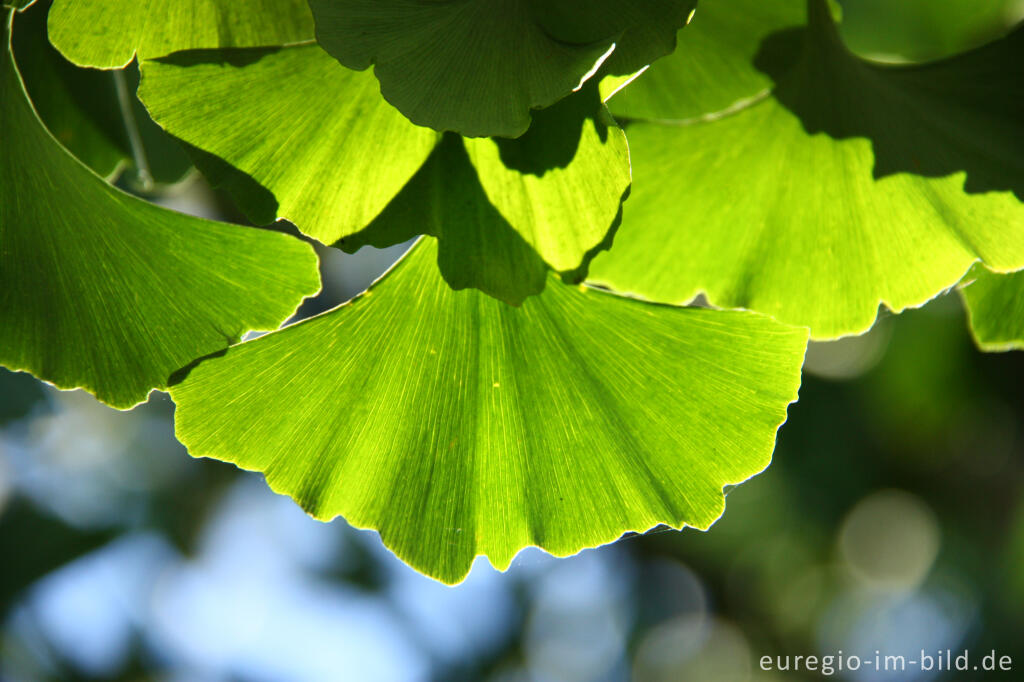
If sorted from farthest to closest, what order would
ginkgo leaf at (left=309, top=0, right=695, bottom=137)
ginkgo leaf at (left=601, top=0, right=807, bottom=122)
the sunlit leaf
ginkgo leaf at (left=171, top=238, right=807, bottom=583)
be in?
the sunlit leaf, ginkgo leaf at (left=601, top=0, right=807, bottom=122), ginkgo leaf at (left=171, top=238, right=807, bottom=583), ginkgo leaf at (left=309, top=0, right=695, bottom=137)

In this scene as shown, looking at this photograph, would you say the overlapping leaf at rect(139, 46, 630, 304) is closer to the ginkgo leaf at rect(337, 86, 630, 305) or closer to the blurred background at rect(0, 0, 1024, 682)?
the ginkgo leaf at rect(337, 86, 630, 305)

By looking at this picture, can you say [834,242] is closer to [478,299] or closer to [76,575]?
[478,299]

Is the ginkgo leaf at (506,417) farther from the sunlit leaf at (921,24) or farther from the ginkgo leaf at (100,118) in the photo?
the sunlit leaf at (921,24)

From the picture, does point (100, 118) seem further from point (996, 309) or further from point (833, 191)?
point (996, 309)

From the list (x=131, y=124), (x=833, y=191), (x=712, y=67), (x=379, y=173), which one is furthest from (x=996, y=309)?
(x=131, y=124)

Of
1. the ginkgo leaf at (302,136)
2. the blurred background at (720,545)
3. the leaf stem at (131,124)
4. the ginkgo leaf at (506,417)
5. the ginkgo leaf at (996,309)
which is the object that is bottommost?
the blurred background at (720,545)

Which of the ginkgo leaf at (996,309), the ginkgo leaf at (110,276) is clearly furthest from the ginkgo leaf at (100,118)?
the ginkgo leaf at (996,309)

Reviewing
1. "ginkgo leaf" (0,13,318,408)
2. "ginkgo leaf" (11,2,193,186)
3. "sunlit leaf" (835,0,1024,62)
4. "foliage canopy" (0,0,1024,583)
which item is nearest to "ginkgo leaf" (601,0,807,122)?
"foliage canopy" (0,0,1024,583)
